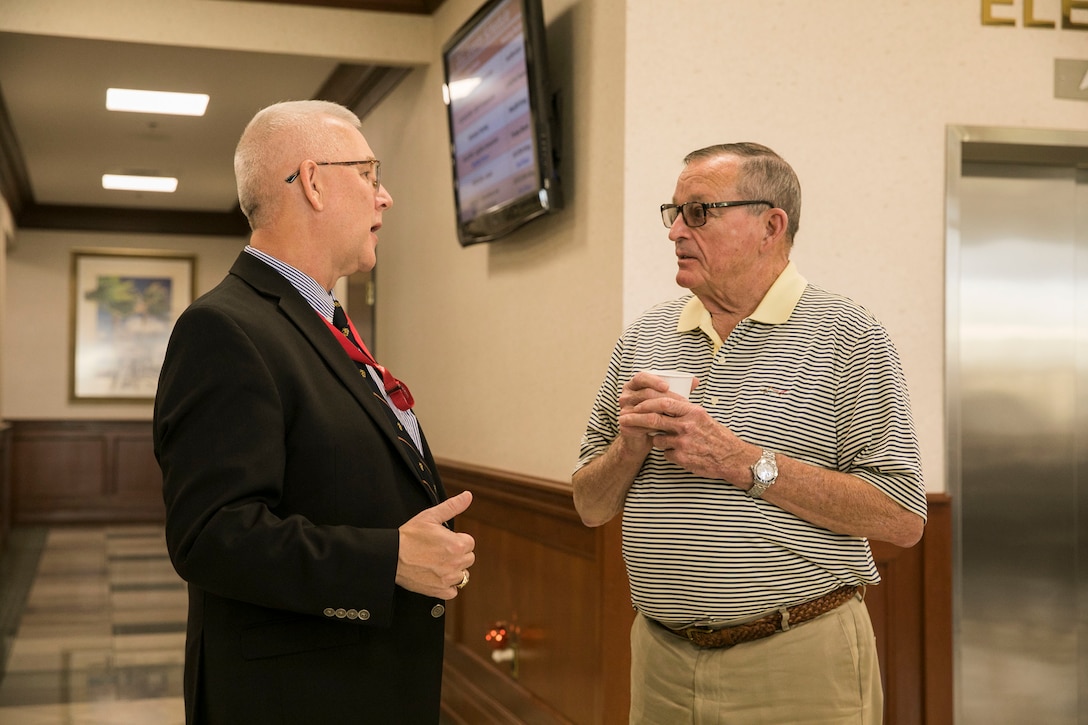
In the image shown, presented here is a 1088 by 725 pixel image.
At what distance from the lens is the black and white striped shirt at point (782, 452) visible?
2.00m

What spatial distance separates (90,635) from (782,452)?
597 centimetres

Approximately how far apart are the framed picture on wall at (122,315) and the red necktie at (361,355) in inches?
474

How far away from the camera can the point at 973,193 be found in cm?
381

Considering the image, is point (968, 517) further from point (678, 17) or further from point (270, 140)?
point (270, 140)

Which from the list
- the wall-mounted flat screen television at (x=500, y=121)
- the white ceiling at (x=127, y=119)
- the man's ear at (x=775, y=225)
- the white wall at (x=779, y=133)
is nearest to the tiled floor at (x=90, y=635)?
the white wall at (x=779, y=133)

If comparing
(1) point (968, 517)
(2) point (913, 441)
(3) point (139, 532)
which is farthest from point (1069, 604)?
(3) point (139, 532)

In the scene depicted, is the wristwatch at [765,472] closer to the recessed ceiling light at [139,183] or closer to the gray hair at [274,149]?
the gray hair at [274,149]

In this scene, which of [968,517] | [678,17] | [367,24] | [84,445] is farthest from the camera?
[84,445]

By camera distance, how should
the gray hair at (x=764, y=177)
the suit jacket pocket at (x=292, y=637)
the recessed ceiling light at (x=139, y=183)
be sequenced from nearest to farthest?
the suit jacket pocket at (x=292, y=637)
the gray hair at (x=764, y=177)
the recessed ceiling light at (x=139, y=183)

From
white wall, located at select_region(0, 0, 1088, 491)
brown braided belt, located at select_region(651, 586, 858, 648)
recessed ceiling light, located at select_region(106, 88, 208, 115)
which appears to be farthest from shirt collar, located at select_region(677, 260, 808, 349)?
recessed ceiling light, located at select_region(106, 88, 208, 115)

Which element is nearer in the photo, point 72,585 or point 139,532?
point 72,585

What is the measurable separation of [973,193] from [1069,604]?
1.47 meters

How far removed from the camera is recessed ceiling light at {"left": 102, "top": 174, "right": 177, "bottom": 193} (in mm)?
11031

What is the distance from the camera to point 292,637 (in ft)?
5.41
